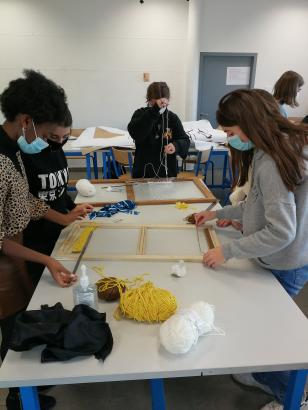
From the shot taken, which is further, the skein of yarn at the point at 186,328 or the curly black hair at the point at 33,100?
the curly black hair at the point at 33,100

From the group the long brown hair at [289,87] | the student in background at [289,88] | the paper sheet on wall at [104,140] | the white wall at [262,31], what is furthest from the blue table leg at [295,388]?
the white wall at [262,31]

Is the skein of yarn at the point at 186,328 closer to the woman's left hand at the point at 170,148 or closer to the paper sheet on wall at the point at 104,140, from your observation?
the woman's left hand at the point at 170,148

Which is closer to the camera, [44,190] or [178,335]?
[178,335]

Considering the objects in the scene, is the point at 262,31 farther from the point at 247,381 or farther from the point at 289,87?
the point at 247,381

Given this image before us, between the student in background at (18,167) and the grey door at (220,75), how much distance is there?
15.6 ft

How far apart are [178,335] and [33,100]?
2.87 ft

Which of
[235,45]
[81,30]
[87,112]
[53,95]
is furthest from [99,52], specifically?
[53,95]

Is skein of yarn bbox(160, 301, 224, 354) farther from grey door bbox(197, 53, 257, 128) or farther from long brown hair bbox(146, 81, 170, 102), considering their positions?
grey door bbox(197, 53, 257, 128)

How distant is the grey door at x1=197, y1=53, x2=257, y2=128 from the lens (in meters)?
5.53

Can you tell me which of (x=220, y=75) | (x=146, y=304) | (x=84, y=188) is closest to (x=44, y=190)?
(x=84, y=188)

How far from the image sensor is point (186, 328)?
2.91ft

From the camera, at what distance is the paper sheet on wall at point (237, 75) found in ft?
18.5

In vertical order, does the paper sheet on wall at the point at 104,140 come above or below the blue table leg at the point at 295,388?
above

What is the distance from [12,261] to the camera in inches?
47.9
